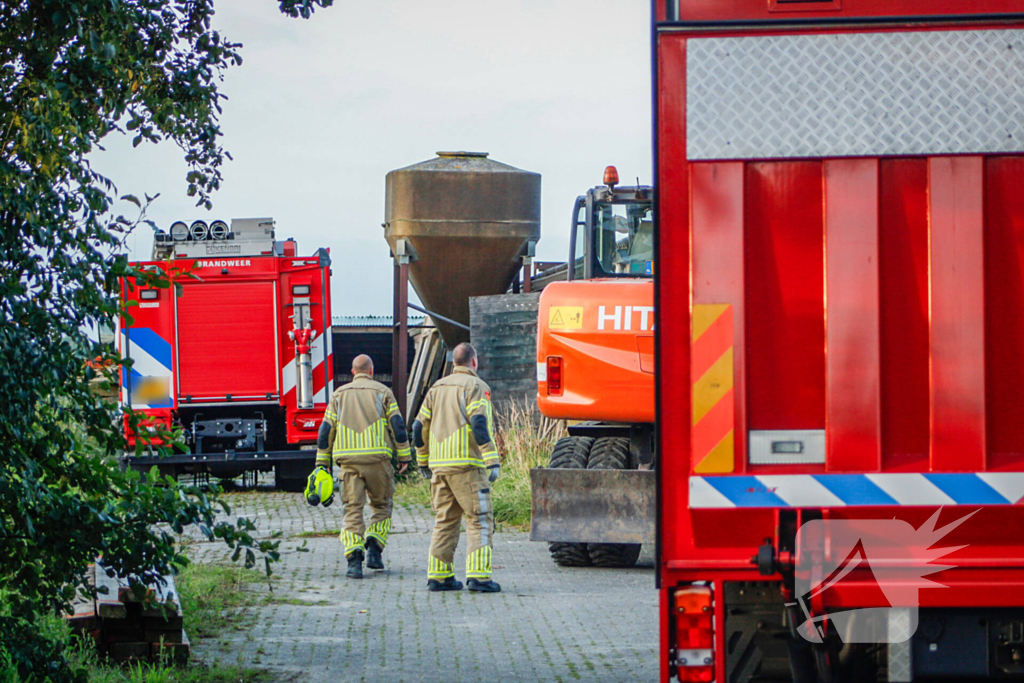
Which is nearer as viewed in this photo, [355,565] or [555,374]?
[555,374]

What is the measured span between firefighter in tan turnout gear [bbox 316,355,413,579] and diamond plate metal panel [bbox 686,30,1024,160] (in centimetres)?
669

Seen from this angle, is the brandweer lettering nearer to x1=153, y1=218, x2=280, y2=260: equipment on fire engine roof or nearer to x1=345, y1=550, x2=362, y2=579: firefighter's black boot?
x1=153, y1=218, x2=280, y2=260: equipment on fire engine roof

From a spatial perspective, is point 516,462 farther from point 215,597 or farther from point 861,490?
point 861,490

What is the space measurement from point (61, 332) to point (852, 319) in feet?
10.7

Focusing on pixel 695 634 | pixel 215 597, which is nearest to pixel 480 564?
pixel 215 597

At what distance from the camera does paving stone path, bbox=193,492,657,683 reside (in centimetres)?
664

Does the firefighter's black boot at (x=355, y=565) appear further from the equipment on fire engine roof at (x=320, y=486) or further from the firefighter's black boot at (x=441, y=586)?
the firefighter's black boot at (x=441, y=586)

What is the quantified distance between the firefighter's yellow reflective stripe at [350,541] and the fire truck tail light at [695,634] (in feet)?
20.5

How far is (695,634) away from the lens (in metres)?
3.84

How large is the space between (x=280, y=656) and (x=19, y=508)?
2.45 m

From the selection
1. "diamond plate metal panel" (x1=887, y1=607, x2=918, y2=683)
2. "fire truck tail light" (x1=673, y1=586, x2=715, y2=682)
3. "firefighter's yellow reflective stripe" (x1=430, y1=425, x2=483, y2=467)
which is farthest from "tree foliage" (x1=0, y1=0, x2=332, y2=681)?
"firefighter's yellow reflective stripe" (x1=430, y1=425, x2=483, y2=467)

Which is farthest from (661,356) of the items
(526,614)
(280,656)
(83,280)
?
(526,614)

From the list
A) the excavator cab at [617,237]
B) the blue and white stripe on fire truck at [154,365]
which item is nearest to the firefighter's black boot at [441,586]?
the excavator cab at [617,237]

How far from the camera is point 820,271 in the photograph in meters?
3.70
